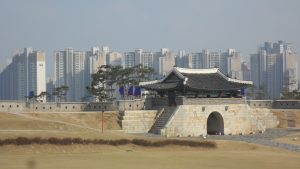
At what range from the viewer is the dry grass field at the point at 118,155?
1163 inches

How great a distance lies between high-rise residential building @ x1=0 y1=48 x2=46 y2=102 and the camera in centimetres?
11200

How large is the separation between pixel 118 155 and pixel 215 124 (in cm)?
2688

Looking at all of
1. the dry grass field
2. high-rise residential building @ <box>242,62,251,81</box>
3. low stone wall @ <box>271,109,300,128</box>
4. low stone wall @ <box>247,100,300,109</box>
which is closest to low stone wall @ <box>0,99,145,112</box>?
low stone wall @ <box>247,100,300,109</box>

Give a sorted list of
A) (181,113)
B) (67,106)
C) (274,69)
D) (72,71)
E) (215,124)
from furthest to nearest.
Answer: (274,69)
(72,71)
(67,106)
(215,124)
(181,113)

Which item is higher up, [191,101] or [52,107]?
[191,101]

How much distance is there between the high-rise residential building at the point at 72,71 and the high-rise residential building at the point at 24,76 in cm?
729

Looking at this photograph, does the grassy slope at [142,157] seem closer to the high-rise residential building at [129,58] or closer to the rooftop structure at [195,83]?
the rooftop structure at [195,83]

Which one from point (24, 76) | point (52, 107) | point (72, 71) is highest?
point (72, 71)

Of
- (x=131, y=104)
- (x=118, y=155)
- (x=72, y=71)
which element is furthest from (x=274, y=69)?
(x=118, y=155)

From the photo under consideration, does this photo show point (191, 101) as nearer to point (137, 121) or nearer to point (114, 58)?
point (137, 121)

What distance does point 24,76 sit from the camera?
114750 millimetres

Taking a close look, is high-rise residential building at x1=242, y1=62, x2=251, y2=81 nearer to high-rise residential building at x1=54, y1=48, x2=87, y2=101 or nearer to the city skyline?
the city skyline

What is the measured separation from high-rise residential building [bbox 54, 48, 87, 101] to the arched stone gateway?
66.8 m

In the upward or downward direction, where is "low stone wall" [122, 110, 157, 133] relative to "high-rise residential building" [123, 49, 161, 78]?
downward
